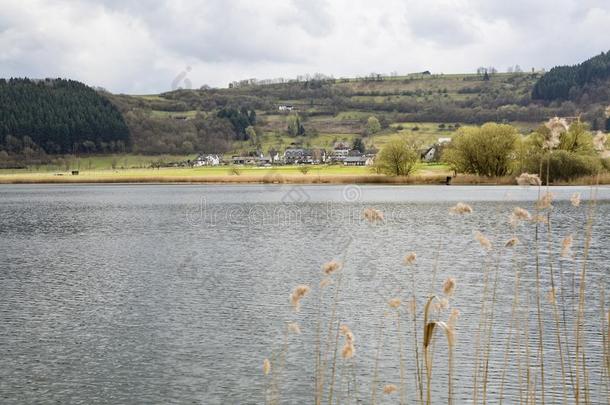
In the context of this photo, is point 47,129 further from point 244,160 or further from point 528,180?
point 528,180

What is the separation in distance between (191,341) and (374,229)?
2937 centimetres

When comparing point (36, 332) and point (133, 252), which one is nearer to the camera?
point (36, 332)

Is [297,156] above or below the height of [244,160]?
above

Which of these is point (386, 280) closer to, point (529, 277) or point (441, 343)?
point (529, 277)

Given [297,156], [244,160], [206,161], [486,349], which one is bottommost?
[486,349]

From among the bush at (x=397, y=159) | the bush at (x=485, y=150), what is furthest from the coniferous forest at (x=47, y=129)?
the bush at (x=485, y=150)

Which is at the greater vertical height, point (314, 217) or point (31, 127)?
point (31, 127)

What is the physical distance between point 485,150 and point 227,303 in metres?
73.7

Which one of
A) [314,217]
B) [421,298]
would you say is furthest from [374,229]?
[421,298]

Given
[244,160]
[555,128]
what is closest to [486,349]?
[555,128]

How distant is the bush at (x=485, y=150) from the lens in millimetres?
91250

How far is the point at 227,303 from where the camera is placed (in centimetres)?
2395

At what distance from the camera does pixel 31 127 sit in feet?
626

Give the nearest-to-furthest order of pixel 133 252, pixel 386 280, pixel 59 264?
pixel 386 280 < pixel 59 264 < pixel 133 252
